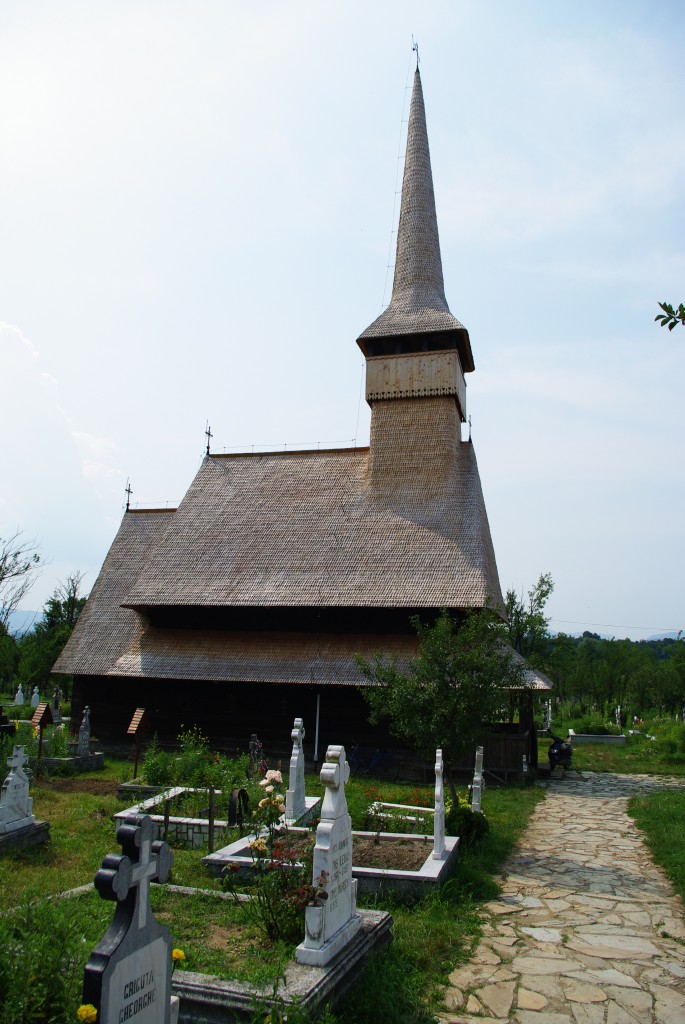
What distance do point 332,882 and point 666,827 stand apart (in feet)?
27.7

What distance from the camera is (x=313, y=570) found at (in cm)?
2025

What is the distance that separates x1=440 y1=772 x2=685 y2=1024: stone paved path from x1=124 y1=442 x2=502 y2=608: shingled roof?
769cm

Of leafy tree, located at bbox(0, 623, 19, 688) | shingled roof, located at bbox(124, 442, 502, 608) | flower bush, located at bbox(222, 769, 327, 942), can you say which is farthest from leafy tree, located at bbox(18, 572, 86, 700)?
flower bush, located at bbox(222, 769, 327, 942)

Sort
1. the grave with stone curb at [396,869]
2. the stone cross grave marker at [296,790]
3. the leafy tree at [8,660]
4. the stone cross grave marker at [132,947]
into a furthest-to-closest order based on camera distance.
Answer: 1. the leafy tree at [8,660]
2. the stone cross grave marker at [296,790]
3. the grave with stone curb at [396,869]
4. the stone cross grave marker at [132,947]

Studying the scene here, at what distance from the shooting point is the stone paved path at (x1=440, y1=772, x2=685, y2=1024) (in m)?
5.97

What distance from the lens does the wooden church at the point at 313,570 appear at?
62.8 ft

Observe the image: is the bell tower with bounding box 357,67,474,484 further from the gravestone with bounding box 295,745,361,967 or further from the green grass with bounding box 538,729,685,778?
the gravestone with bounding box 295,745,361,967

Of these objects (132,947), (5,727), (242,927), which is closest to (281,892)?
(242,927)

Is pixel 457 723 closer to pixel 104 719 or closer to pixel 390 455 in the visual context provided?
pixel 390 455

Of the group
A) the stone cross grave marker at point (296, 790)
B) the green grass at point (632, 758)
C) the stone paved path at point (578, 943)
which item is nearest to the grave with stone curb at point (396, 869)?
the stone paved path at point (578, 943)

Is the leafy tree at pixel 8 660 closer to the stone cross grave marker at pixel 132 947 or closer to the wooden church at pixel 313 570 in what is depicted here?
the wooden church at pixel 313 570

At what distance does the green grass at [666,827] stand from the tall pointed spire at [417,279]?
13.4 meters

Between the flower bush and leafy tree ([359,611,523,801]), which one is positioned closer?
the flower bush

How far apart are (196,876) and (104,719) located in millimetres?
13965
